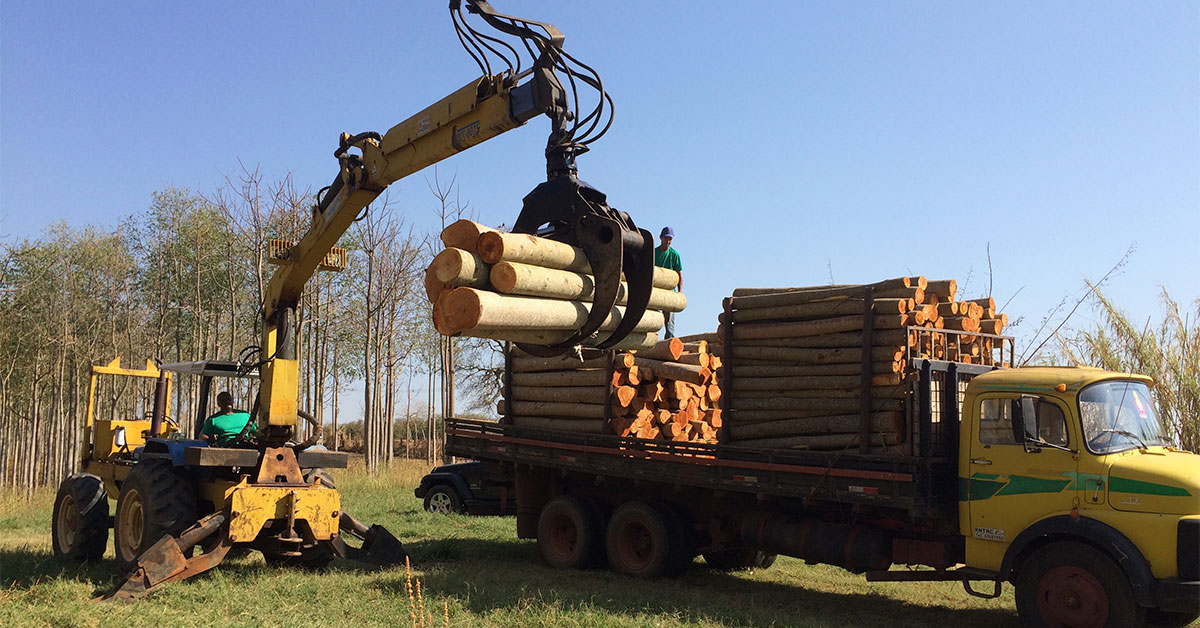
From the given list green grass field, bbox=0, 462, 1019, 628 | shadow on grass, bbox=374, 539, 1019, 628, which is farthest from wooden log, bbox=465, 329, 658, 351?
shadow on grass, bbox=374, 539, 1019, 628

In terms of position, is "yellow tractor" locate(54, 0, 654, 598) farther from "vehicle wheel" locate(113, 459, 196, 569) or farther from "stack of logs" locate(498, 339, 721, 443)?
"stack of logs" locate(498, 339, 721, 443)

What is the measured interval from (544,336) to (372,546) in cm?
622

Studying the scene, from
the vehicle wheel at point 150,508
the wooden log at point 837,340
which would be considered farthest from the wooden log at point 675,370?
the vehicle wheel at point 150,508

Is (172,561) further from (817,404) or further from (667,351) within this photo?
(817,404)

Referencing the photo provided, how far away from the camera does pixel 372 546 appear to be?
10766 mm

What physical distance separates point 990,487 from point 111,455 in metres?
10.9

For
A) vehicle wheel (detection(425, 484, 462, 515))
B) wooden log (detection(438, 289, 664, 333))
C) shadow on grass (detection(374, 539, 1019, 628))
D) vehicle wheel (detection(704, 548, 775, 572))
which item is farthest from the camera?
vehicle wheel (detection(425, 484, 462, 515))

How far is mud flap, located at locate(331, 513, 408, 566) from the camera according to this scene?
10672 mm

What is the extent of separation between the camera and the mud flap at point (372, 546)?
35.0ft

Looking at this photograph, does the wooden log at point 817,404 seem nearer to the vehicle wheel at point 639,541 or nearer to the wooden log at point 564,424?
the vehicle wheel at point 639,541

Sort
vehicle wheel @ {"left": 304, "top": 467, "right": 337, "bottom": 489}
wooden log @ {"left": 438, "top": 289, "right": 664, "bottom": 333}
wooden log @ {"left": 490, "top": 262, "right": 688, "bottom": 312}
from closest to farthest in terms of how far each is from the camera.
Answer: wooden log @ {"left": 438, "top": 289, "right": 664, "bottom": 333}, wooden log @ {"left": 490, "top": 262, "right": 688, "bottom": 312}, vehicle wheel @ {"left": 304, "top": 467, "right": 337, "bottom": 489}

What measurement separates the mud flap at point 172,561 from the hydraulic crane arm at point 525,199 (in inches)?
49.9

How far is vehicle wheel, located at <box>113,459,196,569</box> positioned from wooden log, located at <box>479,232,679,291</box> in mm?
6220

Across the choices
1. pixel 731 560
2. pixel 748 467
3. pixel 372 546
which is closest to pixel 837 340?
pixel 748 467
